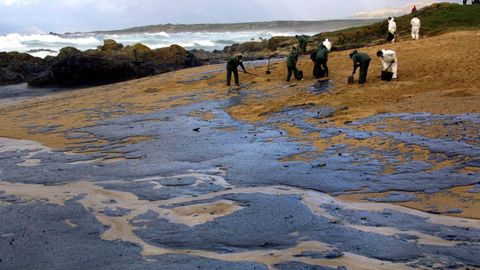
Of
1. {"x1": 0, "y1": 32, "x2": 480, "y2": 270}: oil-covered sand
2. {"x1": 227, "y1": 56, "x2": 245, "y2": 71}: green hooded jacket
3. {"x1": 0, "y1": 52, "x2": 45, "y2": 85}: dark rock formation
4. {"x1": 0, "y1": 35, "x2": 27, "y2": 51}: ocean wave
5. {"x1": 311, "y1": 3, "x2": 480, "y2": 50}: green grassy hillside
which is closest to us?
{"x1": 0, "y1": 32, "x2": 480, "y2": 270}: oil-covered sand

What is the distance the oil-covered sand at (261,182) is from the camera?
20.7ft

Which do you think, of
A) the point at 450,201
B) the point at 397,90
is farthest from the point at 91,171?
the point at 397,90

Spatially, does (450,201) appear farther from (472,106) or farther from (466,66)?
(466,66)

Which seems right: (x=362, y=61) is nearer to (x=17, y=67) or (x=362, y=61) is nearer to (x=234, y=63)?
(x=234, y=63)

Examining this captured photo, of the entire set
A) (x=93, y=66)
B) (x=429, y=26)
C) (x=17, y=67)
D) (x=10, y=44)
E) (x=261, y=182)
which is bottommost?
(x=261, y=182)

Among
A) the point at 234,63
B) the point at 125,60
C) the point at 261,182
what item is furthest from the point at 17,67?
the point at 261,182

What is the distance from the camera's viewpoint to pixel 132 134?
47.6ft

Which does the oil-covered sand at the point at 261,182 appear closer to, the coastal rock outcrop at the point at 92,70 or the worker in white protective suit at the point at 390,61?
the worker in white protective suit at the point at 390,61

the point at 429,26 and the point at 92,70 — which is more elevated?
the point at 429,26

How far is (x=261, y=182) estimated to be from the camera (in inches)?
362

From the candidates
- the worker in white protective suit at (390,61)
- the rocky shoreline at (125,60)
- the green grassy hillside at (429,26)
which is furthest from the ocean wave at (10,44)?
the worker in white protective suit at (390,61)

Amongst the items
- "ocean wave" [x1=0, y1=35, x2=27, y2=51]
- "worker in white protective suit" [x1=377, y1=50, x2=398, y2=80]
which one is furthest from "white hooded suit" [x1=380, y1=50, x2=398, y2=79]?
"ocean wave" [x1=0, y1=35, x2=27, y2=51]

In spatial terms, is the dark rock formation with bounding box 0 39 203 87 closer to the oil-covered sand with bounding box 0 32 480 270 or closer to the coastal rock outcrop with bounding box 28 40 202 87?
the coastal rock outcrop with bounding box 28 40 202 87

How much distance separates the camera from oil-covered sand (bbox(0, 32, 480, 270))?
20.7 feet
